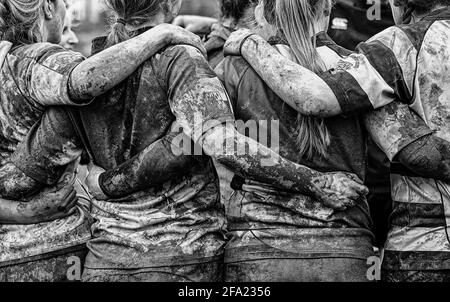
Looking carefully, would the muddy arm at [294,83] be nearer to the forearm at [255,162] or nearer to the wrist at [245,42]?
the wrist at [245,42]

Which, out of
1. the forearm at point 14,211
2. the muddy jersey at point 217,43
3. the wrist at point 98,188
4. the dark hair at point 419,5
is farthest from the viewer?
the muddy jersey at point 217,43

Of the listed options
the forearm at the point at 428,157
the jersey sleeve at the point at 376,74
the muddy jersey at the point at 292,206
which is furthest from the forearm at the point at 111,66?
the forearm at the point at 428,157

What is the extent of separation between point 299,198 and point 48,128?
112 cm

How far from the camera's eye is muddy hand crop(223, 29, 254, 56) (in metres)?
3.66

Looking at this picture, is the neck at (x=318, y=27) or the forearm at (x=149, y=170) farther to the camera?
the neck at (x=318, y=27)

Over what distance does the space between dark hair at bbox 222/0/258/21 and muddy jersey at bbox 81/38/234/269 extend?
148 cm

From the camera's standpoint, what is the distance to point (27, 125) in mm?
3895

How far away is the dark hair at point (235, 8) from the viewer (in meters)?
4.94

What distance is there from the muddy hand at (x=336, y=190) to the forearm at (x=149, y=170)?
535 mm

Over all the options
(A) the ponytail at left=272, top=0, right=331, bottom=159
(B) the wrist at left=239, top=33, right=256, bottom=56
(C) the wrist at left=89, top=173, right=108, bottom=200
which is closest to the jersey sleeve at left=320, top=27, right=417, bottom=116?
(A) the ponytail at left=272, top=0, right=331, bottom=159

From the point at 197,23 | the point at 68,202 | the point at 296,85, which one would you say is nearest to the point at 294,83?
the point at 296,85

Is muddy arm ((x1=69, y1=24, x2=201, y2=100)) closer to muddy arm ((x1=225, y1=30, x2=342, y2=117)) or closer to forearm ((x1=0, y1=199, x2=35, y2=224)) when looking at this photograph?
muddy arm ((x1=225, y1=30, x2=342, y2=117))

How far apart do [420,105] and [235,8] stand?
1.71 meters

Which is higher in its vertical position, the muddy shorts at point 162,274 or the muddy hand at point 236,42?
the muddy hand at point 236,42
